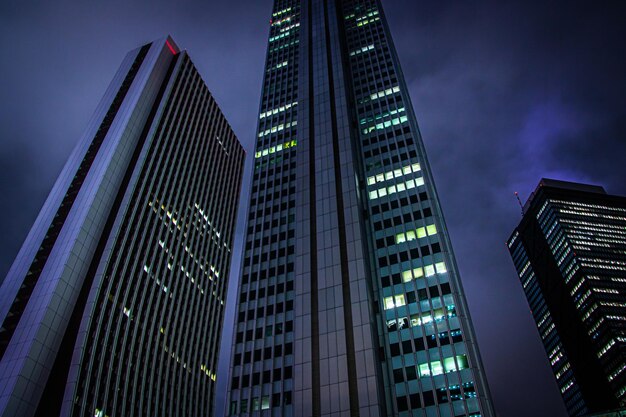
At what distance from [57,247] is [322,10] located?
95331 mm

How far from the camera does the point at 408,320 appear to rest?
64625 mm

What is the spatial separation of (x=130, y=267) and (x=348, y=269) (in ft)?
152

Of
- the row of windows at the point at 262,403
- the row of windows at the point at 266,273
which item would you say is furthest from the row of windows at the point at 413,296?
the row of windows at the point at 266,273

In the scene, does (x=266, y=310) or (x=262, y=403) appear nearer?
(x=262, y=403)

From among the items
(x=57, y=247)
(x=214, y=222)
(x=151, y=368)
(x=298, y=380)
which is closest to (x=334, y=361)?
(x=298, y=380)

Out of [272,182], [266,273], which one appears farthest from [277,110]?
[266,273]

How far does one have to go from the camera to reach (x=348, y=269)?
68.7m

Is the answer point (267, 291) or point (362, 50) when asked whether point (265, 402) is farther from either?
point (362, 50)

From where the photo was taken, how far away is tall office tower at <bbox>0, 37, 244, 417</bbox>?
7038 centimetres

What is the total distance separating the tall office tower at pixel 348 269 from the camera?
5781cm

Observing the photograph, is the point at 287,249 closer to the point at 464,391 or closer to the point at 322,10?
the point at 464,391

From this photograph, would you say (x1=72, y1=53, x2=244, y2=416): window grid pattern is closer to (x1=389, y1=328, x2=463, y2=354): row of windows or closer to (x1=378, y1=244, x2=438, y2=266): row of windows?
(x1=389, y1=328, x2=463, y2=354): row of windows

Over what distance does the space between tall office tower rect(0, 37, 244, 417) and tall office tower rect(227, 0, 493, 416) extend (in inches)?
894

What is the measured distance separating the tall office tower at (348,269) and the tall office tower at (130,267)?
22.7 m
